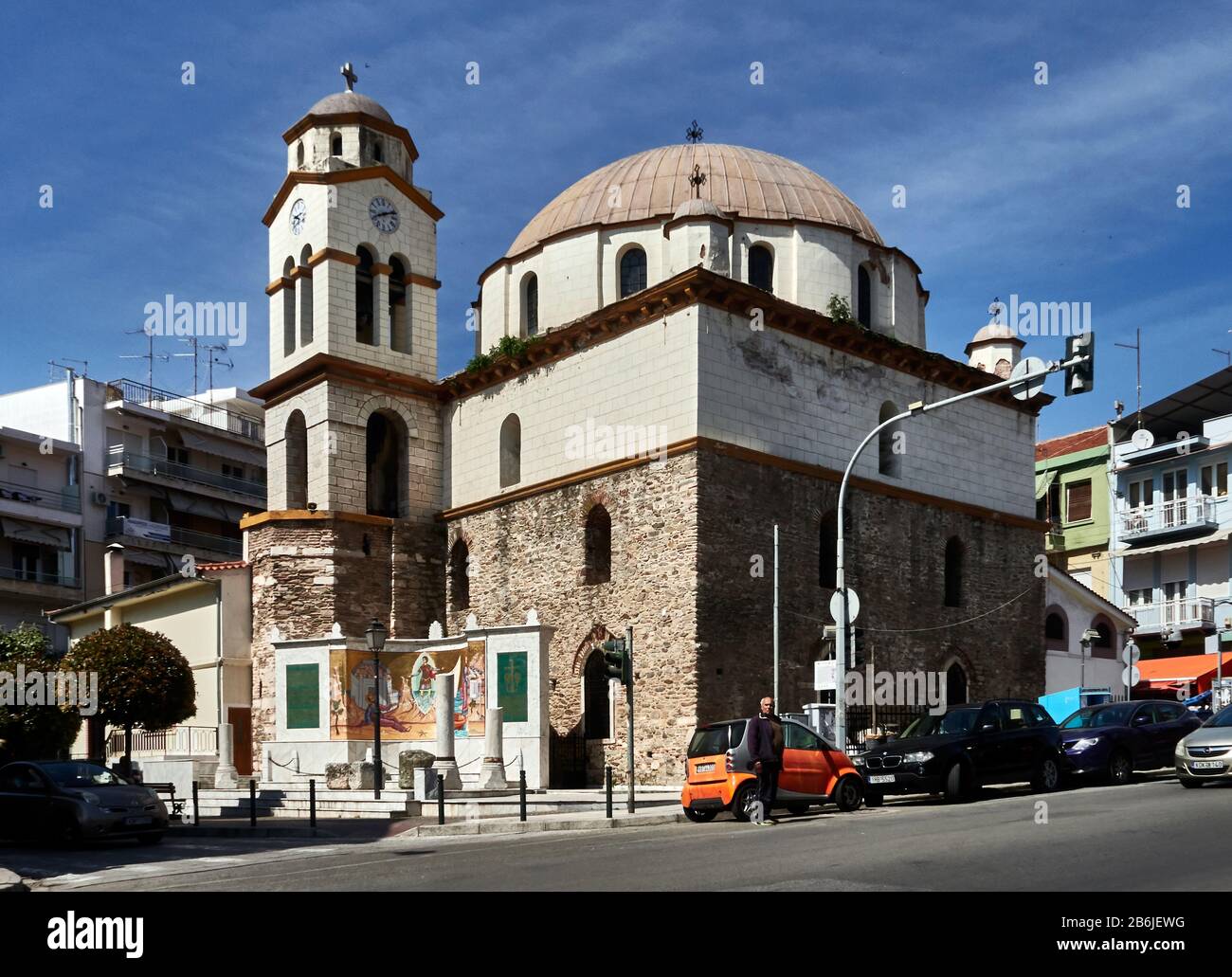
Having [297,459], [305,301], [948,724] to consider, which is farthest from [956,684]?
[305,301]

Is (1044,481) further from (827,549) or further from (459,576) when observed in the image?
(459,576)

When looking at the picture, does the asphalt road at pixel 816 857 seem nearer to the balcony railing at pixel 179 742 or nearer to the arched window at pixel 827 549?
the arched window at pixel 827 549

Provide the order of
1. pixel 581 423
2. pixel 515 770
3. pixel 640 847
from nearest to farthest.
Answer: pixel 640 847, pixel 515 770, pixel 581 423

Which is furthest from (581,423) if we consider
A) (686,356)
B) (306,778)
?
(306,778)

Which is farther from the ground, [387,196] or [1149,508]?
[387,196]

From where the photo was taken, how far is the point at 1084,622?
38375mm

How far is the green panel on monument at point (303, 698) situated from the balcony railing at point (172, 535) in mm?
21053

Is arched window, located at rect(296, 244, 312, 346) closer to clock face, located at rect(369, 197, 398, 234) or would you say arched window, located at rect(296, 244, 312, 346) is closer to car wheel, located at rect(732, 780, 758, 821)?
clock face, located at rect(369, 197, 398, 234)

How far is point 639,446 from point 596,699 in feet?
18.0

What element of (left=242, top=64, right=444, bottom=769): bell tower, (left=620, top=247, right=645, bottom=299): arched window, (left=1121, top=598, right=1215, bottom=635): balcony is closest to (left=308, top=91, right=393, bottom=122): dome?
(left=242, top=64, right=444, bottom=769): bell tower

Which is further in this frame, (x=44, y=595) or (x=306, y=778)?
(x=44, y=595)
